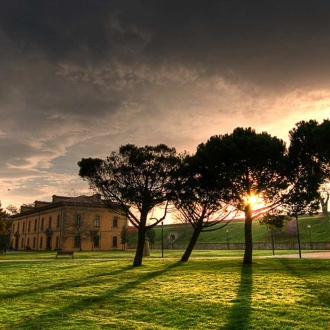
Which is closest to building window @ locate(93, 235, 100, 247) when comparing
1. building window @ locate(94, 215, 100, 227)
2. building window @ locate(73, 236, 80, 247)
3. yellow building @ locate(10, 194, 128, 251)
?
yellow building @ locate(10, 194, 128, 251)

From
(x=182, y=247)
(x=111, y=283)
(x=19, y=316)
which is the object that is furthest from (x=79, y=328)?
(x=182, y=247)

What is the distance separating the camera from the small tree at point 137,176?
74.6ft

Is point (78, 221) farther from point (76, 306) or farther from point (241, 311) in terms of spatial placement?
point (241, 311)

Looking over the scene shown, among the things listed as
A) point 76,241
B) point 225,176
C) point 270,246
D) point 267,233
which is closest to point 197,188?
point 225,176

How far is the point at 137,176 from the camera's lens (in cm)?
2288

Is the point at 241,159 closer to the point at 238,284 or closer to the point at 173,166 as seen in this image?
the point at 173,166

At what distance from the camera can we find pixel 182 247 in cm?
7081

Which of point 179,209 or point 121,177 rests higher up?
point 121,177

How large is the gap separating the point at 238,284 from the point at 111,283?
17.0ft

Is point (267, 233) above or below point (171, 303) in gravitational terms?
above

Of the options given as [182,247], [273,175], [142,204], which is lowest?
[182,247]

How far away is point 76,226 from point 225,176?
38.8 metres

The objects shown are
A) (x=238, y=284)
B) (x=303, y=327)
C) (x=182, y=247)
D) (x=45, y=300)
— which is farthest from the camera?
(x=182, y=247)

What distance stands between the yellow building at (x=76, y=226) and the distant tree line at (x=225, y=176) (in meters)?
30.3
